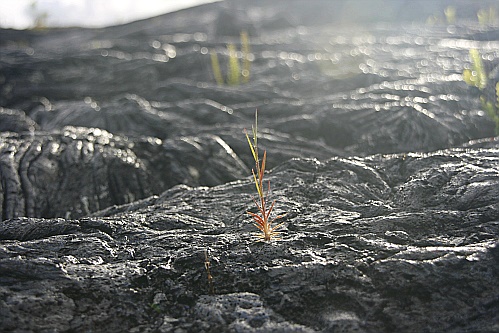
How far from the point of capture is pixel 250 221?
8.05 ft

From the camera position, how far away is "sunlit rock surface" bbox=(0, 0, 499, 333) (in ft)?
5.57

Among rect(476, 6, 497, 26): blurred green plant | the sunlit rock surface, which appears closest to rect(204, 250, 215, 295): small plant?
the sunlit rock surface

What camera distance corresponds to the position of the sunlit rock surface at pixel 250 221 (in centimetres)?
170

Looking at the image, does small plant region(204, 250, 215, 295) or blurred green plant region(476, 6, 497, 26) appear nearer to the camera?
small plant region(204, 250, 215, 295)

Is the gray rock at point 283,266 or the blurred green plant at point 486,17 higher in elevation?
the blurred green plant at point 486,17

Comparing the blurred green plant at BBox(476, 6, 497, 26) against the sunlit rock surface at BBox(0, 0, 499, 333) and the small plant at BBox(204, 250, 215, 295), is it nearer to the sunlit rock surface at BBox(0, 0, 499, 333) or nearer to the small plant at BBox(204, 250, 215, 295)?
the sunlit rock surface at BBox(0, 0, 499, 333)

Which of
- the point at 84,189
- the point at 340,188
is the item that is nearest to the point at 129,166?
the point at 84,189

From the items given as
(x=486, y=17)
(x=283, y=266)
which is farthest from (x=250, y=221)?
(x=486, y=17)

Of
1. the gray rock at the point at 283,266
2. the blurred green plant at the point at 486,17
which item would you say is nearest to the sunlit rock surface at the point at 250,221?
the gray rock at the point at 283,266

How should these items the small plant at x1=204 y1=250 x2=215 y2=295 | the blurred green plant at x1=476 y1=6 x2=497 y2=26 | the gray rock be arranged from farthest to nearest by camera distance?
the blurred green plant at x1=476 y1=6 x2=497 y2=26, the small plant at x1=204 y1=250 x2=215 y2=295, the gray rock

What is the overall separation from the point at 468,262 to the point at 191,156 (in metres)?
3.06

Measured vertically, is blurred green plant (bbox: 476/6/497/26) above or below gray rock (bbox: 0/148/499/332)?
above

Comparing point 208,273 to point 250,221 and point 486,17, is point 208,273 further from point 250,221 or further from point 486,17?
point 486,17

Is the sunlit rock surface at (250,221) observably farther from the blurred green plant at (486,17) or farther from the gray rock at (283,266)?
the blurred green plant at (486,17)
